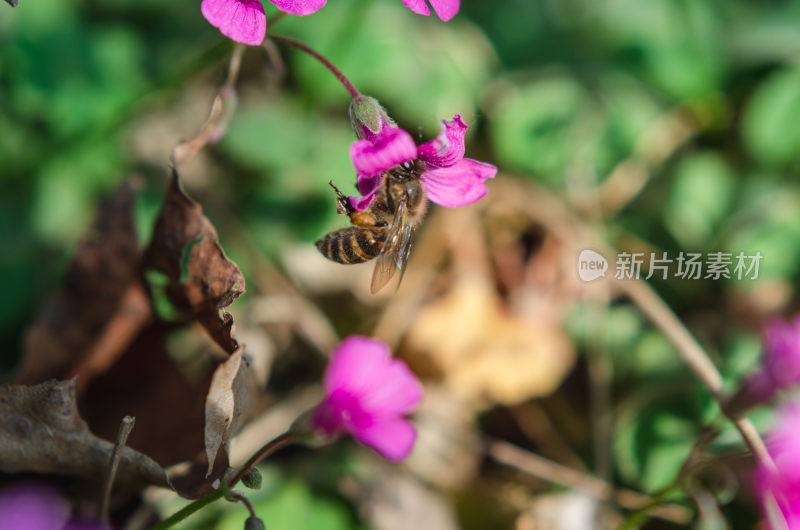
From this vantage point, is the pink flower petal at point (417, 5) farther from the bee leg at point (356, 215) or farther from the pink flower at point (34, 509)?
the pink flower at point (34, 509)

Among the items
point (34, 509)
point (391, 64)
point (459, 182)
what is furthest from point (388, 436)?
point (391, 64)

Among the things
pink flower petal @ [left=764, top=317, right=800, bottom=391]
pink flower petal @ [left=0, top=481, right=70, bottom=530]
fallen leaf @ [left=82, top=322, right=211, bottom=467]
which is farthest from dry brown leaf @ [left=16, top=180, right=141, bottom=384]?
pink flower petal @ [left=764, top=317, right=800, bottom=391]

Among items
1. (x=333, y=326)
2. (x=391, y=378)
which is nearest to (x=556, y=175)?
(x=333, y=326)

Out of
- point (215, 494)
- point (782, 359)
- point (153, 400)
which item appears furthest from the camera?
point (153, 400)

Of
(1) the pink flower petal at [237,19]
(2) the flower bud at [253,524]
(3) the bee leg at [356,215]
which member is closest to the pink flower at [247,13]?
(1) the pink flower petal at [237,19]

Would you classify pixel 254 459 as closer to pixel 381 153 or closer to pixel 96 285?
pixel 381 153

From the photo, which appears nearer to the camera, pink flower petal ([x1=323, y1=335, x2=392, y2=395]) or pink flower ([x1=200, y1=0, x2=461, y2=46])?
pink flower ([x1=200, y1=0, x2=461, y2=46])

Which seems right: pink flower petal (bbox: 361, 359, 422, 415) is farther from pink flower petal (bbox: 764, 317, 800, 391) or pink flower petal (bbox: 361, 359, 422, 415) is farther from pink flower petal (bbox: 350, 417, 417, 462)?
pink flower petal (bbox: 764, 317, 800, 391)
